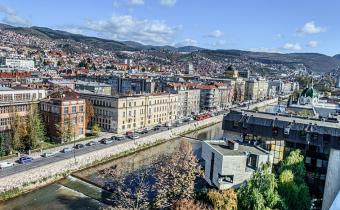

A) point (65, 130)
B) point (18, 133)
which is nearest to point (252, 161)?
point (18, 133)

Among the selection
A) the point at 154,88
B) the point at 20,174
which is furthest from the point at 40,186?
the point at 154,88

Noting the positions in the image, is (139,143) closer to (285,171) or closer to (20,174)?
(20,174)

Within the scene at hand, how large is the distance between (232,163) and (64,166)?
2616 centimetres

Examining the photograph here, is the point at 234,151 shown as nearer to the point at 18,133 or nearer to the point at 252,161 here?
the point at 252,161

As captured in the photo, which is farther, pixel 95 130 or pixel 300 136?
pixel 95 130

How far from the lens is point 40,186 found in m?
48.2

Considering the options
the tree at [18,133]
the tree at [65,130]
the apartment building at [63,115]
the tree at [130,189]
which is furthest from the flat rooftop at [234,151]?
the apartment building at [63,115]

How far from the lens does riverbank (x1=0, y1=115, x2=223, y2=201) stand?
44.7 meters

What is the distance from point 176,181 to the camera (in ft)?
131

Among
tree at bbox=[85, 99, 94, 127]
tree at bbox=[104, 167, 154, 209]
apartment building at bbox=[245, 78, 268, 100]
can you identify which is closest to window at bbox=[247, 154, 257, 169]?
tree at bbox=[104, 167, 154, 209]

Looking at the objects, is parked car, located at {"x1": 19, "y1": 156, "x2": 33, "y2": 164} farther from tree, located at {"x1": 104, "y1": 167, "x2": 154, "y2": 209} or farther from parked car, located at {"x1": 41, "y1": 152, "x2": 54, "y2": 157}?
tree, located at {"x1": 104, "y1": 167, "x2": 154, "y2": 209}

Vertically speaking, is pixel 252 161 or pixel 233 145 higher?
pixel 233 145

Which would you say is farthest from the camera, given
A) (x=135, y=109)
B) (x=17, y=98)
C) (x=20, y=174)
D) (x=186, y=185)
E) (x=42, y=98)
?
(x=135, y=109)

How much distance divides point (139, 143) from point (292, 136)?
3373 cm
